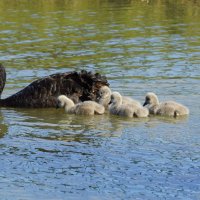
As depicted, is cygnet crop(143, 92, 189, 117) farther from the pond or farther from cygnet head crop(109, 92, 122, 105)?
cygnet head crop(109, 92, 122, 105)

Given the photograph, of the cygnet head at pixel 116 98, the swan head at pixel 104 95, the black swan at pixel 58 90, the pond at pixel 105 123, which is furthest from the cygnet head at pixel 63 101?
the cygnet head at pixel 116 98

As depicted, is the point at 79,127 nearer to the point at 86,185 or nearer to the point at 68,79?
the point at 68,79

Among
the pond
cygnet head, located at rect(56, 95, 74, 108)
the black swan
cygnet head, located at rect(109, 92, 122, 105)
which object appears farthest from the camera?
the black swan

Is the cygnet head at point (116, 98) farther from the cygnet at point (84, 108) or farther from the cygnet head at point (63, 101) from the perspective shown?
the cygnet head at point (63, 101)

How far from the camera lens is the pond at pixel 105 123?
704 centimetres

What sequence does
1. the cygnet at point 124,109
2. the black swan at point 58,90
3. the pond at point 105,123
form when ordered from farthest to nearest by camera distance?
the black swan at point 58,90 → the cygnet at point 124,109 → the pond at point 105,123

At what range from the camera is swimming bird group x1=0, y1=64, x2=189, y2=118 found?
10133 mm

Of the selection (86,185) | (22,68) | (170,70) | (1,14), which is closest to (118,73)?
(170,70)

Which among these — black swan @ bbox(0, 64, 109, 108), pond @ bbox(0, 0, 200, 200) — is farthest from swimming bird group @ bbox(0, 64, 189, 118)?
pond @ bbox(0, 0, 200, 200)

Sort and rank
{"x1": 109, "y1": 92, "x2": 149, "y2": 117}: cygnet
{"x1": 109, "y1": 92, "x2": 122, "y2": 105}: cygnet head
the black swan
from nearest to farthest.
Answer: {"x1": 109, "y1": 92, "x2": 149, "y2": 117}: cygnet, {"x1": 109, "y1": 92, "x2": 122, "y2": 105}: cygnet head, the black swan

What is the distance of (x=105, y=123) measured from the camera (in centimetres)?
962

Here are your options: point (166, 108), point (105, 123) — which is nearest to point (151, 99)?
point (166, 108)

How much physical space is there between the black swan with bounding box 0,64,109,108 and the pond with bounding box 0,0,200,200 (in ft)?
0.57

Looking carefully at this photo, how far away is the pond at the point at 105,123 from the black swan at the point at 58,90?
0.57ft
